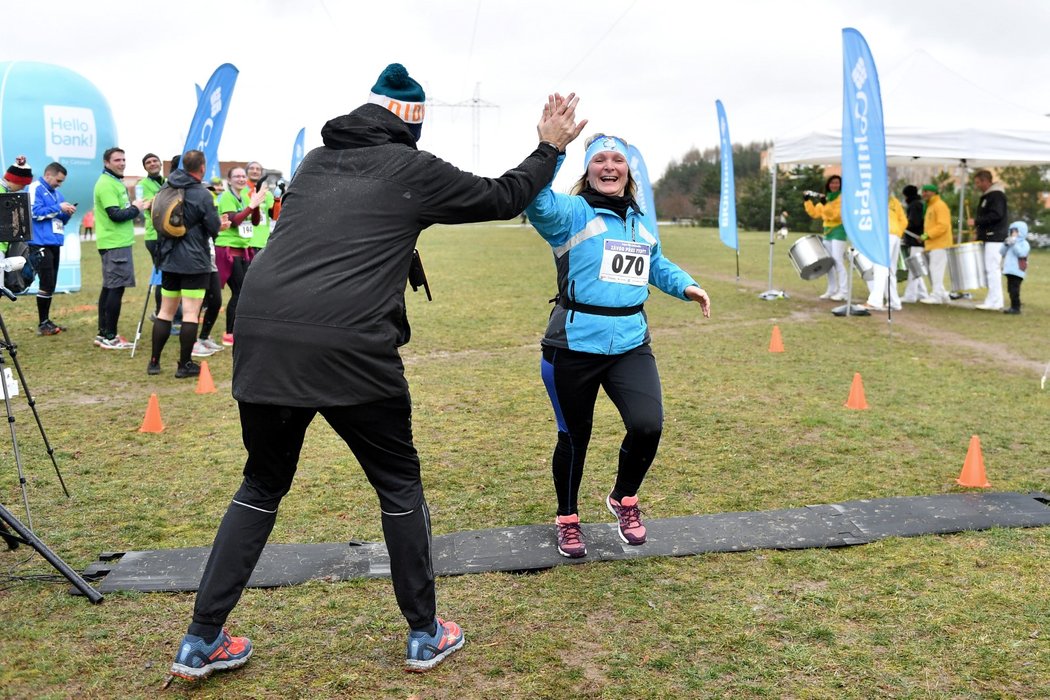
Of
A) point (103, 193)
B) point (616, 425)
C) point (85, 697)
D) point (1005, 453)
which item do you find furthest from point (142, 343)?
point (1005, 453)

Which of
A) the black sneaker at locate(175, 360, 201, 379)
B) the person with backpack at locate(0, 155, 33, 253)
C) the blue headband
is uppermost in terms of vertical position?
the person with backpack at locate(0, 155, 33, 253)

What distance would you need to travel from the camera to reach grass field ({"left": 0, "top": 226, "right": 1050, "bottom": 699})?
3152mm

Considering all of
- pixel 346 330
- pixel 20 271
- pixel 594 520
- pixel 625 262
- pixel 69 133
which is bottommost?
pixel 594 520

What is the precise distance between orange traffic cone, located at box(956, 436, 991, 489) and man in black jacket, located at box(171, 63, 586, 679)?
3.63 m

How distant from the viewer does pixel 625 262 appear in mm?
4074

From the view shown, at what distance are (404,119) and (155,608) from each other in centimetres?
224

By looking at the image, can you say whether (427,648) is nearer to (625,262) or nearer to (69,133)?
(625,262)

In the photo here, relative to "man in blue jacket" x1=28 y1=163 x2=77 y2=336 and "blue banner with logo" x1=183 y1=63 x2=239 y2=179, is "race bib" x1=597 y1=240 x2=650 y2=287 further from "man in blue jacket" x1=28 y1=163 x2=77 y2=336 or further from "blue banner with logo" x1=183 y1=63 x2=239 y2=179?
"man in blue jacket" x1=28 y1=163 x2=77 y2=336

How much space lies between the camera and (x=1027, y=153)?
505 inches

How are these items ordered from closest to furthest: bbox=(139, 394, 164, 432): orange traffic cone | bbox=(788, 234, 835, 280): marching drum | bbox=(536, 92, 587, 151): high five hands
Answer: bbox=(536, 92, 587, 151): high five hands → bbox=(139, 394, 164, 432): orange traffic cone → bbox=(788, 234, 835, 280): marching drum

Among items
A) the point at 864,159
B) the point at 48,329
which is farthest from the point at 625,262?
the point at 48,329

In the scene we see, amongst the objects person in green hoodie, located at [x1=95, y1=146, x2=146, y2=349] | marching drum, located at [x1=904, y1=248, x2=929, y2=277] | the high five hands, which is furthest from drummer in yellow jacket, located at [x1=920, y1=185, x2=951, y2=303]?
the high five hands

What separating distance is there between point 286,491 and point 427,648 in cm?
76

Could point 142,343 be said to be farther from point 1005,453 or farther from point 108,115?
point 108,115
